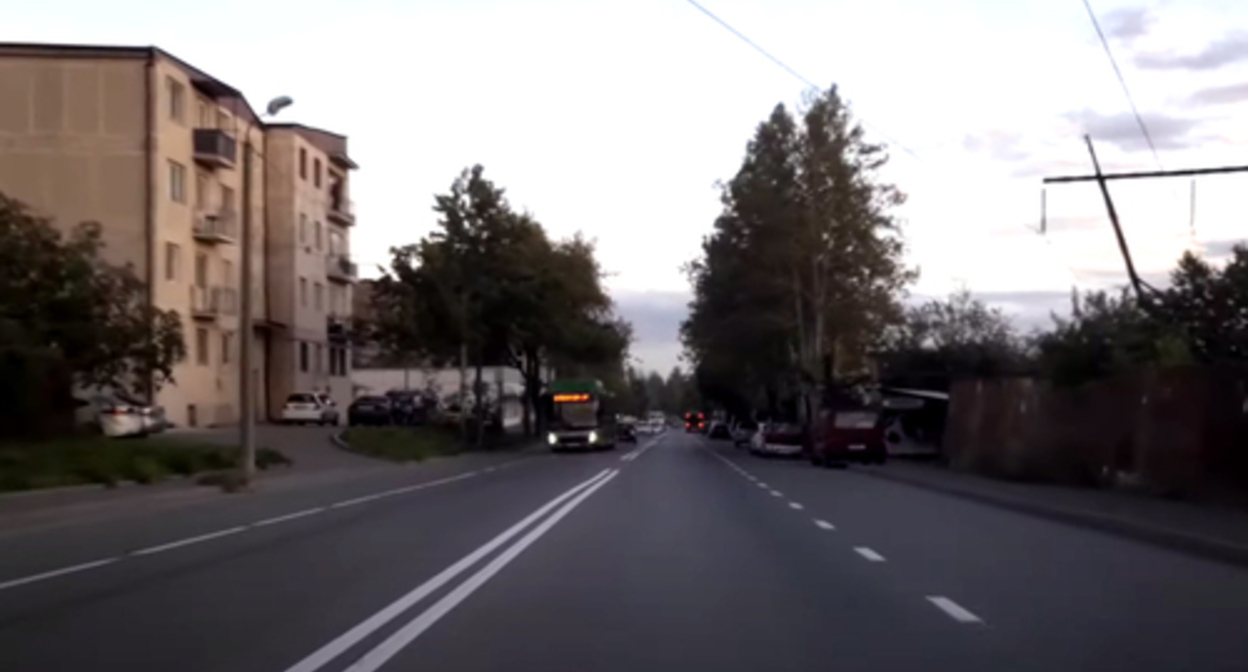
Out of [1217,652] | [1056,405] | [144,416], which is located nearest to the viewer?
[1217,652]

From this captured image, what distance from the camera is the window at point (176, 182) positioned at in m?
66.1

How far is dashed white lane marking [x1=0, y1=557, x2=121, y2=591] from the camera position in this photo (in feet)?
58.9

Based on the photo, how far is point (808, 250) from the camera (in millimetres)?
72562

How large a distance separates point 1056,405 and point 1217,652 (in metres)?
25.6

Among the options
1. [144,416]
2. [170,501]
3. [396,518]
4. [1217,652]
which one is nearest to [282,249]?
[144,416]

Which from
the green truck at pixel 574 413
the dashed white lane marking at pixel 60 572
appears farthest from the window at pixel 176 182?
the dashed white lane marking at pixel 60 572

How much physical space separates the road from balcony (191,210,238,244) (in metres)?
41.1

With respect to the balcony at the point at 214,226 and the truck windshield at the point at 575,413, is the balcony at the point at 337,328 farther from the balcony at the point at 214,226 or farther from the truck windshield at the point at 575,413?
the balcony at the point at 214,226

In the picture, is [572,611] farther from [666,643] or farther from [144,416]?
[144,416]

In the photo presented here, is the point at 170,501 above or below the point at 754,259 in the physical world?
below

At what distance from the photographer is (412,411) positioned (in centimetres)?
9519

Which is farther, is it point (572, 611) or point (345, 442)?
point (345, 442)

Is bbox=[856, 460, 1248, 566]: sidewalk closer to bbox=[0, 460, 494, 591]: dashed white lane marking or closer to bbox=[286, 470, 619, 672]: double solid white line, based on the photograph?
bbox=[286, 470, 619, 672]: double solid white line

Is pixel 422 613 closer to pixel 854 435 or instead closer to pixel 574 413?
pixel 854 435
